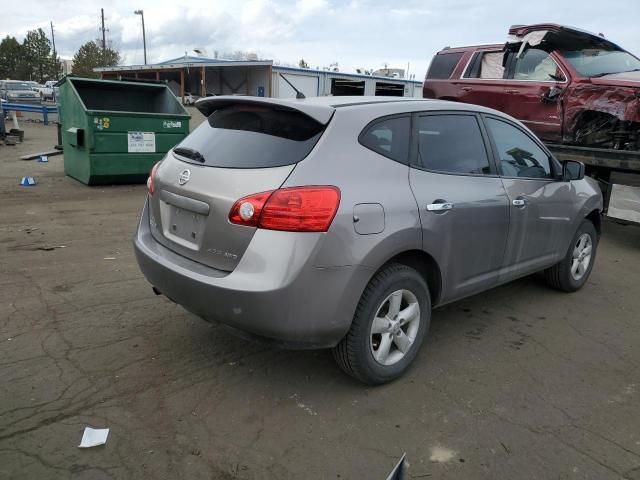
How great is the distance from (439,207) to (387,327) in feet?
2.60

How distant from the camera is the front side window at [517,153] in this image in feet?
12.7

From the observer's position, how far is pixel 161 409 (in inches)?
111

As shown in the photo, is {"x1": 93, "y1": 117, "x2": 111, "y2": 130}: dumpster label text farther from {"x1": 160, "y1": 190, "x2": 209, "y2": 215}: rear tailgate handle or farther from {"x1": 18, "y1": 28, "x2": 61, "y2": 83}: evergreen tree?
{"x1": 18, "y1": 28, "x2": 61, "y2": 83}: evergreen tree

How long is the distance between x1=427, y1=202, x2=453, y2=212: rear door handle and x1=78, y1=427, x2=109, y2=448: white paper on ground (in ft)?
7.00

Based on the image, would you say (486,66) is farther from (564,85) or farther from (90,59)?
(90,59)

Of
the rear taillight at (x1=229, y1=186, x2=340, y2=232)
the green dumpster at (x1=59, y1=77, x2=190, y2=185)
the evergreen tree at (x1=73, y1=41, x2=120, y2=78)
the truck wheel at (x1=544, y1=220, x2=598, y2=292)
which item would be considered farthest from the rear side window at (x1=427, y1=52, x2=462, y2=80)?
the evergreen tree at (x1=73, y1=41, x2=120, y2=78)

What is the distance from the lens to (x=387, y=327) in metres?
3.06

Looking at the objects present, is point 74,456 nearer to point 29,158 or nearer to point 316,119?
point 316,119

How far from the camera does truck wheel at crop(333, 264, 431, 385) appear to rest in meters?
2.88

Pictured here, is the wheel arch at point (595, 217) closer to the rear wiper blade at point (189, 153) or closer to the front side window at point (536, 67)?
the front side window at point (536, 67)

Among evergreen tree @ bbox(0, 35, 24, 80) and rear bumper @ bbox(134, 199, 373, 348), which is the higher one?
evergreen tree @ bbox(0, 35, 24, 80)

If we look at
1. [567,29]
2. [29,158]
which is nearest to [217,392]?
[567,29]

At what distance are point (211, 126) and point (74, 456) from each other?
6.62 ft

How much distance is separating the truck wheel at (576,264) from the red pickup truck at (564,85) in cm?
249
